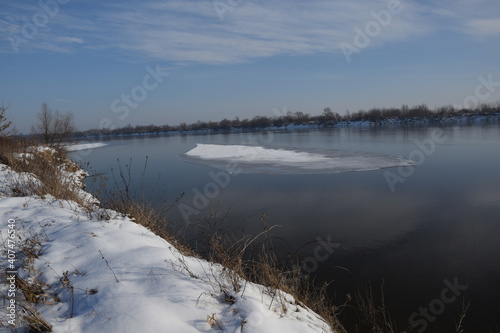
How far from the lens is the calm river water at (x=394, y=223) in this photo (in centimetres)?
424

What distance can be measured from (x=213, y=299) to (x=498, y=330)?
3.27 m

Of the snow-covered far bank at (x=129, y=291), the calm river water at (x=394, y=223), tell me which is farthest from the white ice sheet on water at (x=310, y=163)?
the snow-covered far bank at (x=129, y=291)

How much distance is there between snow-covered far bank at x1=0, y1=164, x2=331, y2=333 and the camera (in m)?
2.35

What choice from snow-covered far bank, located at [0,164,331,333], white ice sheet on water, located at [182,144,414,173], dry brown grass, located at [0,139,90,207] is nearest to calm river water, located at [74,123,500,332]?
white ice sheet on water, located at [182,144,414,173]

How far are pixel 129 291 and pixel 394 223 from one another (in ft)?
18.5

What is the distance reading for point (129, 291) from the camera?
260 centimetres

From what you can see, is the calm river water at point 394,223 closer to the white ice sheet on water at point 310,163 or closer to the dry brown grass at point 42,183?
the white ice sheet on water at point 310,163
